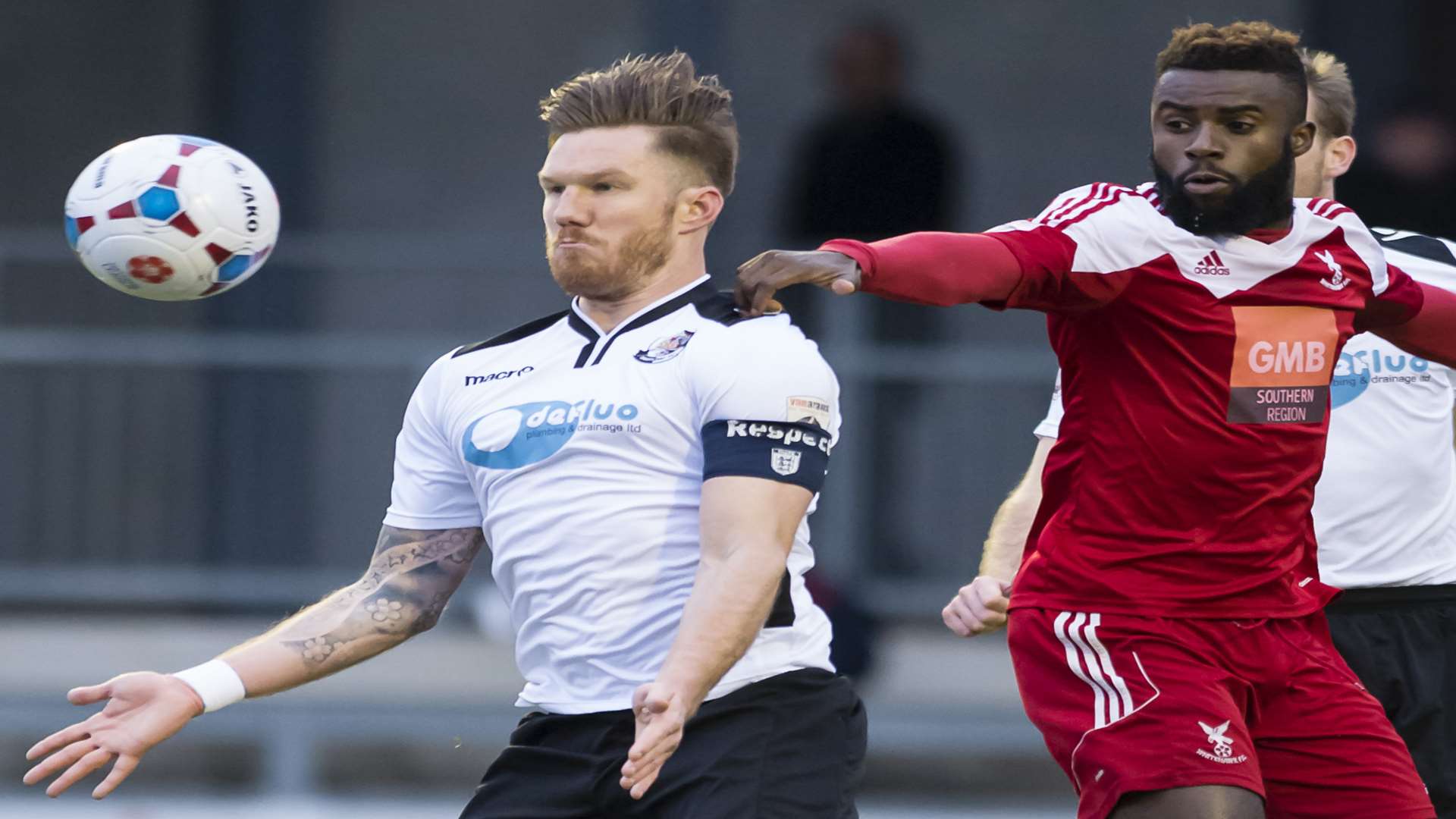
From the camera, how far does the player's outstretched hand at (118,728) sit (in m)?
3.74

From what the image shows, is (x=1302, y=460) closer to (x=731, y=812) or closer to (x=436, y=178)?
(x=731, y=812)

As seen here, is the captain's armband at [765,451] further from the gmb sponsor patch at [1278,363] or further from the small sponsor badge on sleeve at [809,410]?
the gmb sponsor patch at [1278,363]

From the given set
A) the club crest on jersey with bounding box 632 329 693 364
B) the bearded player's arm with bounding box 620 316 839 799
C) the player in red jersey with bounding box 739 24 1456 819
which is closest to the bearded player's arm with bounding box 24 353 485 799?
the club crest on jersey with bounding box 632 329 693 364

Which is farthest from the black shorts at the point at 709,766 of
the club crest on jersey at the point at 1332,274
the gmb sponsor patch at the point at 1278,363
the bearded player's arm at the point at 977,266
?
the club crest on jersey at the point at 1332,274

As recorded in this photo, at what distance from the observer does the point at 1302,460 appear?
4094mm

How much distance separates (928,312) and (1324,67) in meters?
3.80

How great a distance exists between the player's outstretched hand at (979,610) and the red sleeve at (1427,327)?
0.94 m

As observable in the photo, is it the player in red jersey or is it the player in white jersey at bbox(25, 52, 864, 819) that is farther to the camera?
the player in red jersey

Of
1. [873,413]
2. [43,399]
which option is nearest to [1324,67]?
[873,413]

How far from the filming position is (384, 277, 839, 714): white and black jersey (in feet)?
12.9

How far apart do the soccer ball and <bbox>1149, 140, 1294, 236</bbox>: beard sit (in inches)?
78.9

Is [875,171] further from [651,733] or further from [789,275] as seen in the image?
[651,733]

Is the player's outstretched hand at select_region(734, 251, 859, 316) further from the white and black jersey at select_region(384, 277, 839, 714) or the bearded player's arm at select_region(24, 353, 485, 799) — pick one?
the bearded player's arm at select_region(24, 353, 485, 799)

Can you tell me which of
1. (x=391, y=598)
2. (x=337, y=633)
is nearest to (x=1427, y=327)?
(x=391, y=598)
